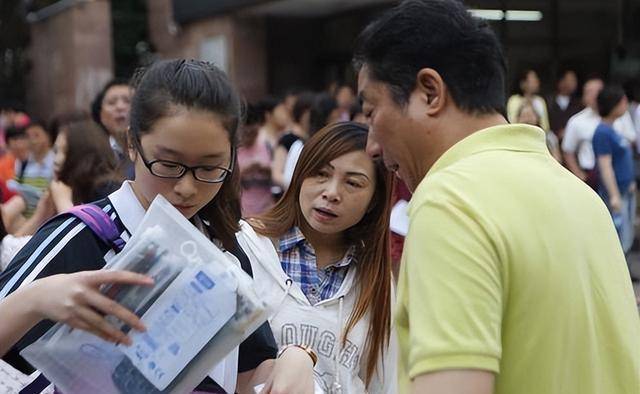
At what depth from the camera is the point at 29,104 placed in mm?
23031

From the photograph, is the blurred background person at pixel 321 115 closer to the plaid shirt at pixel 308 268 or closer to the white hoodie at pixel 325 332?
the plaid shirt at pixel 308 268

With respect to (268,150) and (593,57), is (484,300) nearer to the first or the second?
(268,150)

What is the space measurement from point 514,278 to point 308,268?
179cm

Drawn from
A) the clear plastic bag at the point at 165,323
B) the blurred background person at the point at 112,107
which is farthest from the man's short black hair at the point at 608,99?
Answer: the clear plastic bag at the point at 165,323

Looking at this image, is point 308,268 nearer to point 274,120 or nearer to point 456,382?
point 456,382

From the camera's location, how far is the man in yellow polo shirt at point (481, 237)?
176 centimetres

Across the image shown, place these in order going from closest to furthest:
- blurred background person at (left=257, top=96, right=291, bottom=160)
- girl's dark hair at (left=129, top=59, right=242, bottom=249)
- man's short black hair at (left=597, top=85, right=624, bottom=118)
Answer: girl's dark hair at (left=129, top=59, right=242, bottom=249) → man's short black hair at (left=597, top=85, right=624, bottom=118) → blurred background person at (left=257, top=96, right=291, bottom=160)

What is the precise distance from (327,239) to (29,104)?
2050 cm

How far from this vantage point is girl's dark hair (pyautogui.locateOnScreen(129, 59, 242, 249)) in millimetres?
2322

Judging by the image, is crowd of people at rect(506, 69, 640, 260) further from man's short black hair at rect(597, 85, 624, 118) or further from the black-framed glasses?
the black-framed glasses

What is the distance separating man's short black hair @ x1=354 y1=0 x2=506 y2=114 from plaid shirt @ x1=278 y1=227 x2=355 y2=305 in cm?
151

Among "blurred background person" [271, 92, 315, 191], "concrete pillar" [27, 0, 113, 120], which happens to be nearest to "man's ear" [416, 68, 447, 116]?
"blurred background person" [271, 92, 315, 191]

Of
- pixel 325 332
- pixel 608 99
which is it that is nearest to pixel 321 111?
pixel 608 99

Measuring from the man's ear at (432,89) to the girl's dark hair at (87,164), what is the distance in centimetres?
291
